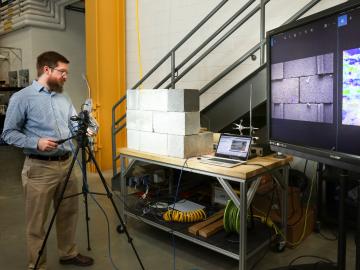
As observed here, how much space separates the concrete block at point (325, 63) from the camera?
137cm

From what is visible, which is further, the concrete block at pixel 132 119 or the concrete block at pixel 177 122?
the concrete block at pixel 132 119

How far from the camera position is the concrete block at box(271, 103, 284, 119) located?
5.65ft

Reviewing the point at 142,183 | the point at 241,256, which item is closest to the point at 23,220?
the point at 142,183

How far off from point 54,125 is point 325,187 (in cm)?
235

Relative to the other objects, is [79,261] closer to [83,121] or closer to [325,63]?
[83,121]

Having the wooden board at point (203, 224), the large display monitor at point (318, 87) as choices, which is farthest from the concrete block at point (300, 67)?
the wooden board at point (203, 224)

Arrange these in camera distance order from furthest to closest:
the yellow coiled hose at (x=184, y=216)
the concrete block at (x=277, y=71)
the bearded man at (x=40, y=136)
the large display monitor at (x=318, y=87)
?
1. the yellow coiled hose at (x=184, y=216)
2. the bearded man at (x=40, y=136)
3. the concrete block at (x=277, y=71)
4. the large display monitor at (x=318, y=87)

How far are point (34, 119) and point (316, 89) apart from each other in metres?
1.73

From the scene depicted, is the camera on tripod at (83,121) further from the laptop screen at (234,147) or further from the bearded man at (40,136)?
the laptop screen at (234,147)

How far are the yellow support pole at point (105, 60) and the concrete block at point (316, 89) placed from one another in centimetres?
412

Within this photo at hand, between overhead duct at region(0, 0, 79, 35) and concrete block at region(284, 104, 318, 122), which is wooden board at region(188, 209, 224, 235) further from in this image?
overhead duct at region(0, 0, 79, 35)

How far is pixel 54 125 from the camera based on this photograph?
2.22m

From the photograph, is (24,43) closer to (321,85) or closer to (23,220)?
(23,220)

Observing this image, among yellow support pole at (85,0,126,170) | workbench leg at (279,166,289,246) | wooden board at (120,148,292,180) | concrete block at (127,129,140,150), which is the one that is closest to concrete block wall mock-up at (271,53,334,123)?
wooden board at (120,148,292,180)
